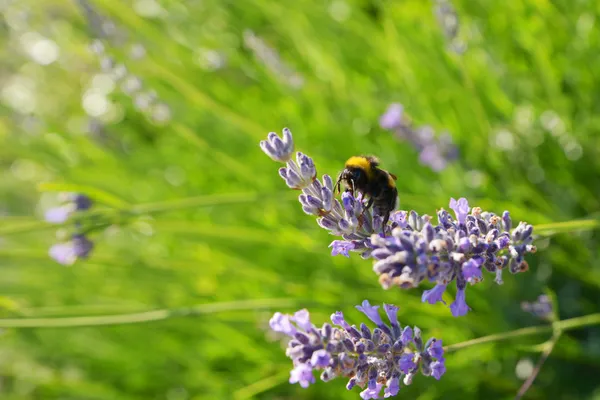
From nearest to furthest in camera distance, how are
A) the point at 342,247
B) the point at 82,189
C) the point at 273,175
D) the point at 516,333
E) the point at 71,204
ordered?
the point at 342,247 < the point at 516,333 < the point at 82,189 < the point at 71,204 < the point at 273,175

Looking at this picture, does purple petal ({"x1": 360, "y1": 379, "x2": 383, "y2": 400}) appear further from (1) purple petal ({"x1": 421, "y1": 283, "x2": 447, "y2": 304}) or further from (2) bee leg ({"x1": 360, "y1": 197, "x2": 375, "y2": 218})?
(2) bee leg ({"x1": 360, "y1": 197, "x2": 375, "y2": 218})

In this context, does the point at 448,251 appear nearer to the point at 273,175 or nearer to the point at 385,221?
the point at 385,221

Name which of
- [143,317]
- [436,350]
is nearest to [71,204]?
[143,317]

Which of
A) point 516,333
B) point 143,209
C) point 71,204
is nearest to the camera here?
point 516,333

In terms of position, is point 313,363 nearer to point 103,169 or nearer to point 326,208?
Answer: point 326,208

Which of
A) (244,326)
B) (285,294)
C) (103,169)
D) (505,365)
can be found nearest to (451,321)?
(505,365)

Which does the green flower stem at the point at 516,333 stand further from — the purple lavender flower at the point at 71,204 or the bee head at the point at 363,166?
the purple lavender flower at the point at 71,204
